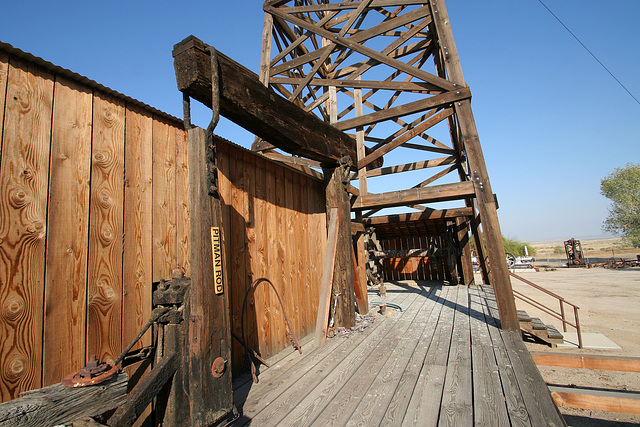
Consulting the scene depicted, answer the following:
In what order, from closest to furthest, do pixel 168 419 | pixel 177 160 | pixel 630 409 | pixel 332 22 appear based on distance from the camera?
pixel 168 419 < pixel 177 160 < pixel 630 409 < pixel 332 22

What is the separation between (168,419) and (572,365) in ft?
14.3

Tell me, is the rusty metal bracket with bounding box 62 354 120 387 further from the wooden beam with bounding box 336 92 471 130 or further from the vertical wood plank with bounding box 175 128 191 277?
the wooden beam with bounding box 336 92 471 130

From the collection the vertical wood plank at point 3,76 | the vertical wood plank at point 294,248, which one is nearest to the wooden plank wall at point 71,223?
the vertical wood plank at point 3,76

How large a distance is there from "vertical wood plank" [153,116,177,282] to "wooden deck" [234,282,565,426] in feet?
3.87

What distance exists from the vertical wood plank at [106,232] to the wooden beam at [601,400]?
4.15 m

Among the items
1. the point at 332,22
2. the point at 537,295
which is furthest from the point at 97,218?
the point at 537,295

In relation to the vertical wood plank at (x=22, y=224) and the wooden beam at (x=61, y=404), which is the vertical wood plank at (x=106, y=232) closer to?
the vertical wood plank at (x=22, y=224)

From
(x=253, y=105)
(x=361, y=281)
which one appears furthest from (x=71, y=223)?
(x=361, y=281)

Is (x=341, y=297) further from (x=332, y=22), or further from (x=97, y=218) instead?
(x=332, y=22)

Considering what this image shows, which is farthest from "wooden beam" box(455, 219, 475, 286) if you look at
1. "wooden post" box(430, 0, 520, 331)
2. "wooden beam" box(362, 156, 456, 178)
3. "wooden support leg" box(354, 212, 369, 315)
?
"wooden post" box(430, 0, 520, 331)

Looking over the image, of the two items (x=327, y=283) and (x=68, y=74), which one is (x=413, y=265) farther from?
(x=68, y=74)

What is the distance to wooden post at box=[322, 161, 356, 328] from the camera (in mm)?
4074

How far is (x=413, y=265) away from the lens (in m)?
11.8

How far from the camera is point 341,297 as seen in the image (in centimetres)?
407
